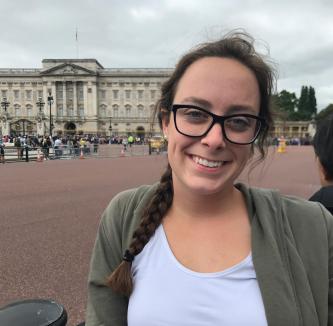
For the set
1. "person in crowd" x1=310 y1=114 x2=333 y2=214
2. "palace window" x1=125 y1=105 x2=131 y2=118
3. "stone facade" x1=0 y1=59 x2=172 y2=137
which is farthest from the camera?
"palace window" x1=125 y1=105 x2=131 y2=118

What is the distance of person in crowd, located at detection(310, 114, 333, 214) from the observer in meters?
2.36

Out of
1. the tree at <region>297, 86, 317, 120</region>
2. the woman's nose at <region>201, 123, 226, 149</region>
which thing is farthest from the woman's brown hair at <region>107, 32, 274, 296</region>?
the tree at <region>297, 86, 317, 120</region>

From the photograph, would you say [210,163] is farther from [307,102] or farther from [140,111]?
[307,102]

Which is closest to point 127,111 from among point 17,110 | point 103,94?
point 103,94

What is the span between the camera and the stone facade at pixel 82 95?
97.1 m

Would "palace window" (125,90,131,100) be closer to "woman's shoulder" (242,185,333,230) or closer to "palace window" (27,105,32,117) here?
"palace window" (27,105,32,117)

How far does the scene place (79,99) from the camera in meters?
98.7

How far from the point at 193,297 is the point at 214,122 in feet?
2.11

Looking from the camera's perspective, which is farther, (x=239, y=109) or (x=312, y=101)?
(x=312, y=101)

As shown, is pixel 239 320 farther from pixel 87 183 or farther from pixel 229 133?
pixel 87 183

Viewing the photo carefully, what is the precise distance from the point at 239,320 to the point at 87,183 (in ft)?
38.6

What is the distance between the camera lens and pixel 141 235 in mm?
1552

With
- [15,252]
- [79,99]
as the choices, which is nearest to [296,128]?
[79,99]

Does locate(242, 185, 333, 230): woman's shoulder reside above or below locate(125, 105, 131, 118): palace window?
below
